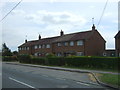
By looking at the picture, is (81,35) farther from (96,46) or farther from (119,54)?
(119,54)

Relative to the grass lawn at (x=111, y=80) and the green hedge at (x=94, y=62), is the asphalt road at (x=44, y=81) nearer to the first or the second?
the grass lawn at (x=111, y=80)

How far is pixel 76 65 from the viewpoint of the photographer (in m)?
33.0

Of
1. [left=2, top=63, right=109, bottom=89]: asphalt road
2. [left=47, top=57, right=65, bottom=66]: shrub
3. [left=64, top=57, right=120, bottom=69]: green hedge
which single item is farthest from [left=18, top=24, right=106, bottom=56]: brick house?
[left=2, top=63, right=109, bottom=89]: asphalt road

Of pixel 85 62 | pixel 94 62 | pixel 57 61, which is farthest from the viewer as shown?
pixel 57 61

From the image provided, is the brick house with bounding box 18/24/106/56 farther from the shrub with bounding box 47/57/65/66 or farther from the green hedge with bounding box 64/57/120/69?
the green hedge with bounding box 64/57/120/69

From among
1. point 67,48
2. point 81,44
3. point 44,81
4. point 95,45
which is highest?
point 81,44

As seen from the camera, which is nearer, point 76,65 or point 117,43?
point 76,65

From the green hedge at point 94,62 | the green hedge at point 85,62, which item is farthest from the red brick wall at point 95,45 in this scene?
the green hedge at point 94,62

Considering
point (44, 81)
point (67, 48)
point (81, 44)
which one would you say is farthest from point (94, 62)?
point (67, 48)

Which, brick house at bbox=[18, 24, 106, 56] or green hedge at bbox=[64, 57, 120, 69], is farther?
brick house at bbox=[18, 24, 106, 56]

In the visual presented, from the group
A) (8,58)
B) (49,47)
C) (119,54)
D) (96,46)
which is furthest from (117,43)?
(8,58)

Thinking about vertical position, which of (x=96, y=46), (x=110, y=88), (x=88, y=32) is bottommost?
(x=110, y=88)

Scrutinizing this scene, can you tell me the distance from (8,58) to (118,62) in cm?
4419

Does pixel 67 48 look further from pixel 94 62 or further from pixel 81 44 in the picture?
pixel 94 62
